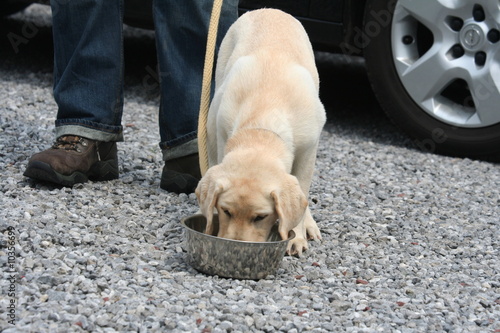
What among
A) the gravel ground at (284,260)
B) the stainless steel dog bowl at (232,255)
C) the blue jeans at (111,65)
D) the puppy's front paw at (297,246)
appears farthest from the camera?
the blue jeans at (111,65)

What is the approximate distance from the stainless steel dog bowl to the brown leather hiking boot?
3.48 ft

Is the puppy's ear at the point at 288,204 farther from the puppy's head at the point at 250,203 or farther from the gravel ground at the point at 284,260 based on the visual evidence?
the gravel ground at the point at 284,260

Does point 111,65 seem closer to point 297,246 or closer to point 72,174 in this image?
point 72,174

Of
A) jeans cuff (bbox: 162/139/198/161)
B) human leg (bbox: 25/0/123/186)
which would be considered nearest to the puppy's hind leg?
jeans cuff (bbox: 162/139/198/161)

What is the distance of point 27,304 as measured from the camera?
2.61m

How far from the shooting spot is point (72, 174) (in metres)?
3.94

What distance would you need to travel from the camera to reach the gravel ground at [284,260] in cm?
269

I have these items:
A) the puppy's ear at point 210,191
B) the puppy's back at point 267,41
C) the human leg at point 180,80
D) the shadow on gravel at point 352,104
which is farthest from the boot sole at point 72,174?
the shadow on gravel at point 352,104

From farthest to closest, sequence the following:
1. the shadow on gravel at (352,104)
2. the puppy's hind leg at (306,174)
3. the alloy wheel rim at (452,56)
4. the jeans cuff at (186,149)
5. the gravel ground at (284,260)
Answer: the shadow on gravel at (352,104)
the alloy wheel rim at (452,56)
the jeans cuff at (186,149)
the puppy's hind leg at (306,174)
the gravel ground at (284,260)

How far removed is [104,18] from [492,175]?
268 centimetres

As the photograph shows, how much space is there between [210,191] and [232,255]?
0.89 ft

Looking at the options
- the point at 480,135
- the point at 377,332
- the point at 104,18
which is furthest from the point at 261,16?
the point at 377,332

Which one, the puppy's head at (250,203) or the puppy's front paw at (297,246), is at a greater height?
the puppy's head at (250,203)

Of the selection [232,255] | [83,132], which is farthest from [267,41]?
[232,255]
